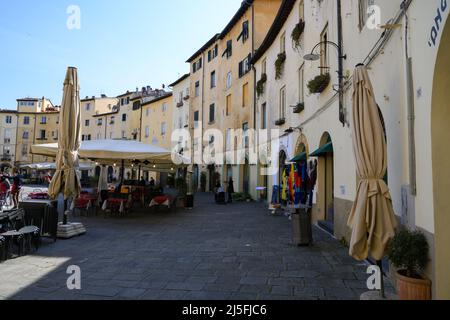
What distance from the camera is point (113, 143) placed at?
11.6 meters

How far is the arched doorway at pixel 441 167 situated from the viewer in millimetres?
3602

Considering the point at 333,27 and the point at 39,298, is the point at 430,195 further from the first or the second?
the point at 333,27

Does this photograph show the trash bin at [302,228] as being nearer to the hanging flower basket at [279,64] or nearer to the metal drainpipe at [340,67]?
the metal drainpipe at [340,67]

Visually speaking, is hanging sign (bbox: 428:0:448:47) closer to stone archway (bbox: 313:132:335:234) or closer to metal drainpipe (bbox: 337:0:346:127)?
metal drainpipe (bbox: 337:0:346:127)

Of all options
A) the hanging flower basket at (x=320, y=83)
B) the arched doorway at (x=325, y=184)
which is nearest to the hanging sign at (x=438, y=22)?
the hanging flower basket at (x=320, y=83)

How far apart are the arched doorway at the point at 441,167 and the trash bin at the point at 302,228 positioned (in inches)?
150

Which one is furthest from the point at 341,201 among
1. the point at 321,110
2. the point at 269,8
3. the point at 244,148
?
the point at 269,8

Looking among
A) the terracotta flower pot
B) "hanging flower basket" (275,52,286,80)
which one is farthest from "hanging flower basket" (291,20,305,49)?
the terracotta flower pot

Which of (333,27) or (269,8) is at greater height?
(269,8)

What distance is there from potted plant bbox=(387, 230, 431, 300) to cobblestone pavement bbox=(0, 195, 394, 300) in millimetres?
713

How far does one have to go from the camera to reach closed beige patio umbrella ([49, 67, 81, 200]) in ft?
26.7

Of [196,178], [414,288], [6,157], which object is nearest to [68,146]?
[414,288]

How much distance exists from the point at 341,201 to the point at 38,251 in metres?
6.74
